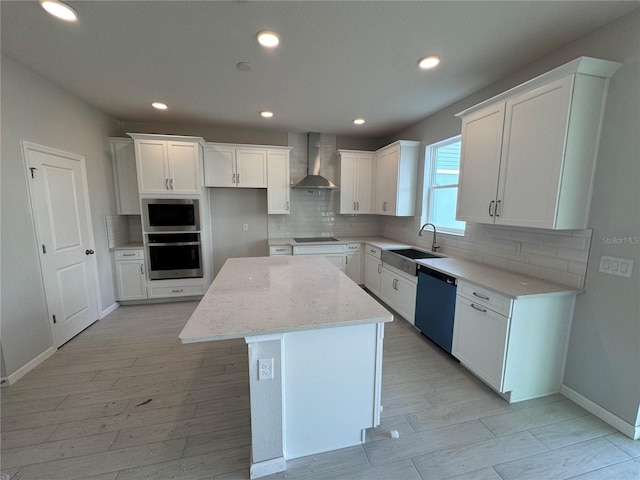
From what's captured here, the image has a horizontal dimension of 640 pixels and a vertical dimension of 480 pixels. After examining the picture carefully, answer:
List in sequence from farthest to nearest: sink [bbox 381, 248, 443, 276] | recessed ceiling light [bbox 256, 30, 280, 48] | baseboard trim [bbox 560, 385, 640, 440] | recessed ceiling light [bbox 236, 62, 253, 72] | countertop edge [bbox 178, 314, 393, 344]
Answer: sink [bbox 381, 248, 443, 276], recessed ceiling light [bbox 236, 62, 253, 72], recessed ceiling light [bbox 256, 30, 280, 48], baseboard trim [bbox 560, 385, 640, 440], countertop edge [bbox 178, 314, 393, 344]

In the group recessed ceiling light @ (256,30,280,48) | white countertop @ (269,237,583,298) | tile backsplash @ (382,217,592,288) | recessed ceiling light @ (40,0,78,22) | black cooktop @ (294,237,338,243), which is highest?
recessed ceiling light @ (256,30,280,48)

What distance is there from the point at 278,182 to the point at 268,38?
2.47 meters

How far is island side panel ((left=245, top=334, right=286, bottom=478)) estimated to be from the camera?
134 centimetres

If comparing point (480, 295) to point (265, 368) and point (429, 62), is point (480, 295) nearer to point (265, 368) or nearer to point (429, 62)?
point (265, 368)

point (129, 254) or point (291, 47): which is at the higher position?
point (291, 47)

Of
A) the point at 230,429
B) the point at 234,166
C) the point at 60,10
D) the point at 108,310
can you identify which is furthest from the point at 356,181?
the point at 108,310

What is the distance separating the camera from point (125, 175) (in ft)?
12.5

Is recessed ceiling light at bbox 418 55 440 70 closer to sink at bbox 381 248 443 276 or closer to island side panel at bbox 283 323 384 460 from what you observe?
sink at bbox 381 248 443 276

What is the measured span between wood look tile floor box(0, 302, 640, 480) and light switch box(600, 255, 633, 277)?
3.53ft

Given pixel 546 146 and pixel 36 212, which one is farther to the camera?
pixel 36 212

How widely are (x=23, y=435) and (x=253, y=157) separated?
146 inches

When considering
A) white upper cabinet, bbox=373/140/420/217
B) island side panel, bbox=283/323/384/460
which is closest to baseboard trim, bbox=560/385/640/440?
island side panel, bbox=283/323/384/460

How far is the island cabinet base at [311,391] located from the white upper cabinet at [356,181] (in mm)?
3245

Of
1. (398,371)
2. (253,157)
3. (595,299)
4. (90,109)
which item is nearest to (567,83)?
(595,299)
